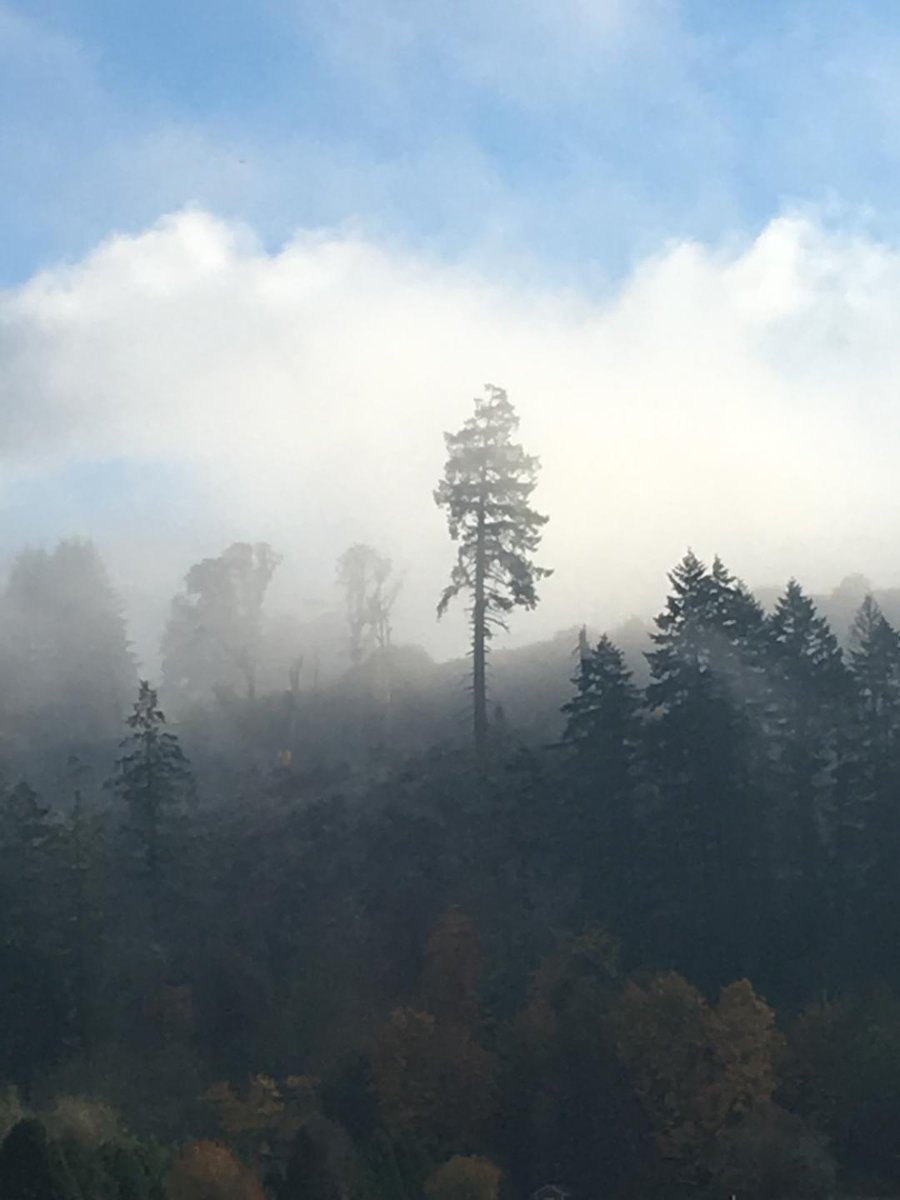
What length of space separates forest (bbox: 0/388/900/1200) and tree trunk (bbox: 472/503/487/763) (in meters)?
0.14

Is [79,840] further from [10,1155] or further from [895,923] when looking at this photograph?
[895,923]

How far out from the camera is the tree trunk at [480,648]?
184 feet

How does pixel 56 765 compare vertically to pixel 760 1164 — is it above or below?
above

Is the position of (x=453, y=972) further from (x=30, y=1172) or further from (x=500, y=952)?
(x=30, y=1172)

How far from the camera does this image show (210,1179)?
2952cm

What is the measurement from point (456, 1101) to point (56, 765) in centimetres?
4075

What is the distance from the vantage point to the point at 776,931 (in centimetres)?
4481

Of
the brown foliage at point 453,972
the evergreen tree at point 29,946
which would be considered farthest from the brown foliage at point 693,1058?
the evergreen tree at point 29,946

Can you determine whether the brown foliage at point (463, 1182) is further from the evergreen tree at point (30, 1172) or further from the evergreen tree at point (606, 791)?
the evergreen tree at point (606, 791)

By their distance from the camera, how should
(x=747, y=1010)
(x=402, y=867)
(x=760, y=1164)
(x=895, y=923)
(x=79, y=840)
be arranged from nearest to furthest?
(x=760, y=1164)
(x=747, y=1010)
(x=895, y=923)
(x=79, y=840)
(x=402, y=867)

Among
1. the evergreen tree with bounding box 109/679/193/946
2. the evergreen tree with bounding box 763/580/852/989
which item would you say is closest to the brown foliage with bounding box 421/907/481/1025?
the evergreen tree with bounding box 763/580/852/989

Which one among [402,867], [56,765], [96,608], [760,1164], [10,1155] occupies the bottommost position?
[760,1164]

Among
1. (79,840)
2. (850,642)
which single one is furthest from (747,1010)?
(850,642)

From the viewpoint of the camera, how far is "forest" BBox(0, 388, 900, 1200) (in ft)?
119
